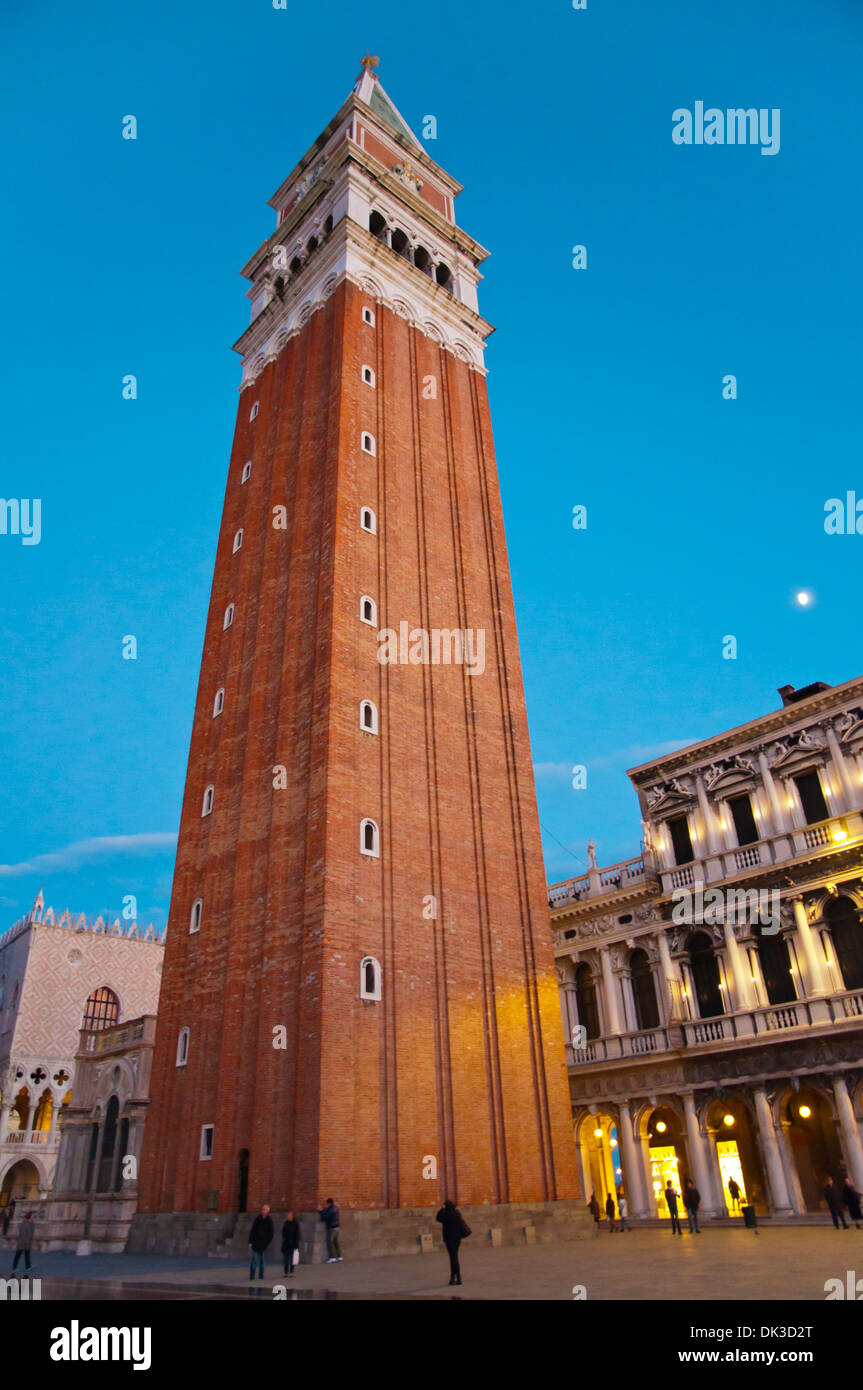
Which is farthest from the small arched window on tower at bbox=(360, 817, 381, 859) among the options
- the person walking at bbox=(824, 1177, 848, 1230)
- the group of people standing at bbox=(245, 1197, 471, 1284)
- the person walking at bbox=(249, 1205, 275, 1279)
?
the person walking at bbox=(824, 1177, 848, 1230)

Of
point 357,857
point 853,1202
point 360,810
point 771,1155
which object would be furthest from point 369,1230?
point 771,1155

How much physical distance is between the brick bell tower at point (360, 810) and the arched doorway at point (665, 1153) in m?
7.94

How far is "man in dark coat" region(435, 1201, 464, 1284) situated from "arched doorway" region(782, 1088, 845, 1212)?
18588 millimetres

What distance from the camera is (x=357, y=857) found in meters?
25.2

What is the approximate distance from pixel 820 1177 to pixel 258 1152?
61.5ft

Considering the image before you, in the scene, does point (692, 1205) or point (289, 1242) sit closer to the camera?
point (289, 1242)

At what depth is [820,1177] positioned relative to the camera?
29594 mm

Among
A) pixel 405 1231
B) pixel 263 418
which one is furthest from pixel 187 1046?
pixel 263 418

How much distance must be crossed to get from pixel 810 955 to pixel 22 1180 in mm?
48802

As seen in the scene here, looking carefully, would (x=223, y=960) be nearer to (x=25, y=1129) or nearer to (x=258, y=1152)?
(x=258, y=1152)

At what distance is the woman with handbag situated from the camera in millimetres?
14500

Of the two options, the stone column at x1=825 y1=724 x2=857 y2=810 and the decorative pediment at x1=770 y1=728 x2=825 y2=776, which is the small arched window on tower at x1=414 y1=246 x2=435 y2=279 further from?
the stone column at x1=825 y1=724 x2=857 y2=810

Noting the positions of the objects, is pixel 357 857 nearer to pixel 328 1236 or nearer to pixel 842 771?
pixel 328 1236

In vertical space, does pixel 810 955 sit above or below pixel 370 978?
above
